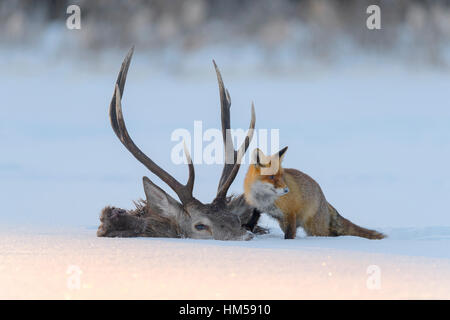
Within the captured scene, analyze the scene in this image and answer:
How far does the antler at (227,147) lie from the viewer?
6741 mm

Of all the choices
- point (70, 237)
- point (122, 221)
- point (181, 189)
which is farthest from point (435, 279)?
point (70, 237)

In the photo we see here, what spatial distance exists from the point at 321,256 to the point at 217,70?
8.37ft

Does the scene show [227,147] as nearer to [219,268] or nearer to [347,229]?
[347,229]

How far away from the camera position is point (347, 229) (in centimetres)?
714

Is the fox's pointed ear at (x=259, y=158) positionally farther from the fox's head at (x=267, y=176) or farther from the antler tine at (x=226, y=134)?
the antler tine at (x=226, y=134)

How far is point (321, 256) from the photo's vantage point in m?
5.49

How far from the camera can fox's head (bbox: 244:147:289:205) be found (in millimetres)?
6375

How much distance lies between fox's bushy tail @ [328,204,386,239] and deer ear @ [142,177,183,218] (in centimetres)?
170

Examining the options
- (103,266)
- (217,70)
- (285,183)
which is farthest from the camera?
(217,70)

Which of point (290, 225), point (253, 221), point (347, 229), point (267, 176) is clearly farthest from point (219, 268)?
point (347, 229)

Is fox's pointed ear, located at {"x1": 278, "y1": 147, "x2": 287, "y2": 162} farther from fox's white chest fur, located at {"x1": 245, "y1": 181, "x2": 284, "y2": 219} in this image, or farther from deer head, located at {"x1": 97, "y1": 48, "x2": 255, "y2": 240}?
deer head, located at {"x1": 97, "y1": 48, "x2": 255, "y2": 240}

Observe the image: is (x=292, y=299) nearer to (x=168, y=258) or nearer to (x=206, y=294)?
(x=206, y=294)

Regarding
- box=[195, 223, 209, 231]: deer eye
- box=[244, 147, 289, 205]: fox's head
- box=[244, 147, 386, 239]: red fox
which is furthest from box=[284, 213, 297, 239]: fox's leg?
box=[195, 223, 209, 231]: deer eye

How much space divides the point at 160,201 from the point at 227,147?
937 millimetres
